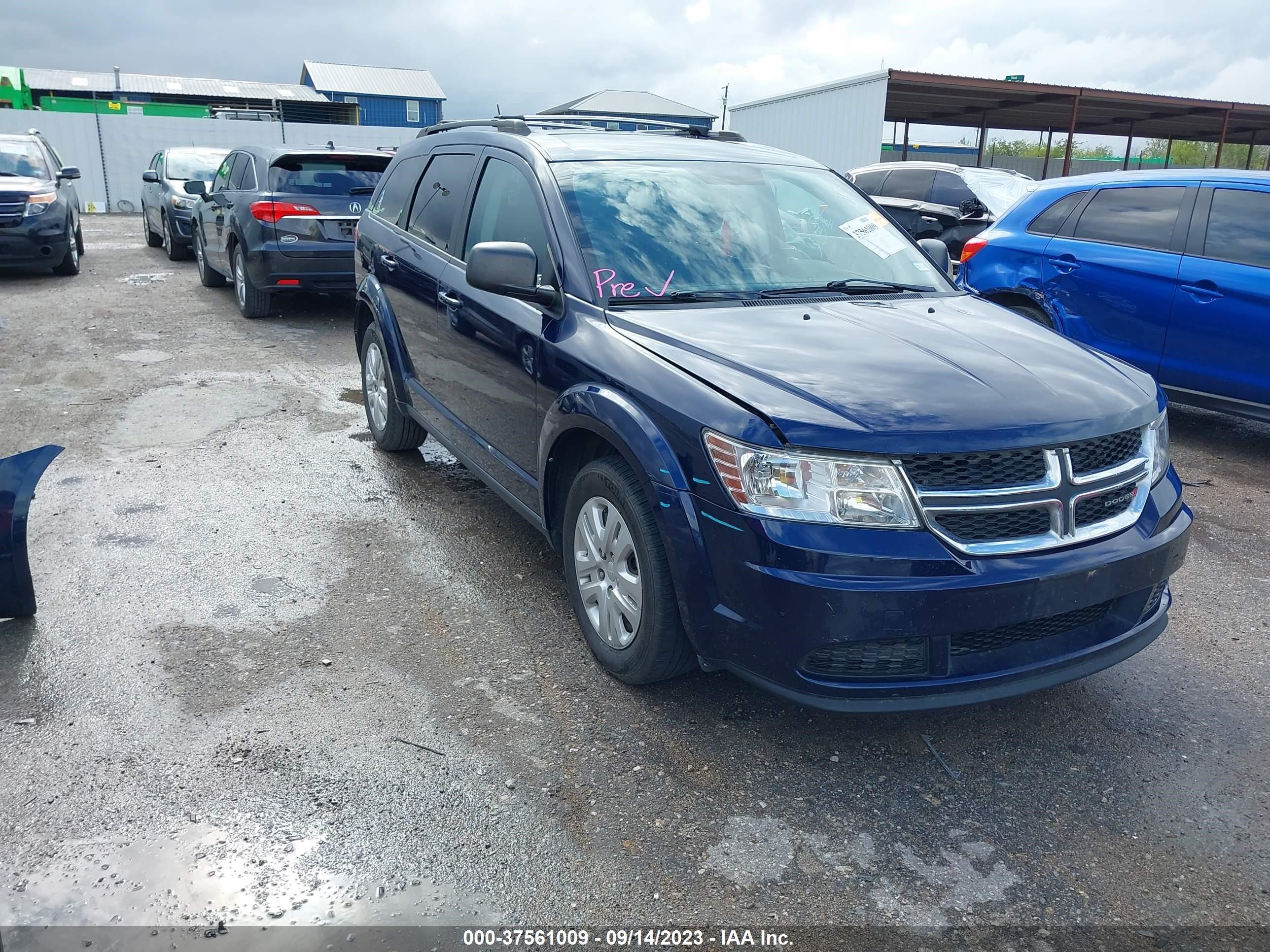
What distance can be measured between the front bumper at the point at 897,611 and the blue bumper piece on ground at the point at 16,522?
2.51 metres

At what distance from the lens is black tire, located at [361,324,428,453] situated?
5.62 m

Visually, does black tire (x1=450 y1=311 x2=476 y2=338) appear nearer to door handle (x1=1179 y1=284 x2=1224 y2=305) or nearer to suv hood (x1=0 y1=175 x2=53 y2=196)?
door handle (x1=1179 y1=284 x2=1224 y2=305)

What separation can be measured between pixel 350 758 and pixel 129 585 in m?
1.76


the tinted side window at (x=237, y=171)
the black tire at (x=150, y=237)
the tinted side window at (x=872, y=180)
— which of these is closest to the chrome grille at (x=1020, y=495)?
the tinted side window at (x=237, y=171)

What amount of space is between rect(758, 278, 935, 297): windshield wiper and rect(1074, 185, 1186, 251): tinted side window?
329cm

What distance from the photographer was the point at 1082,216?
22.7 feet

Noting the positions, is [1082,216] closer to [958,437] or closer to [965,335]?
[965,335]

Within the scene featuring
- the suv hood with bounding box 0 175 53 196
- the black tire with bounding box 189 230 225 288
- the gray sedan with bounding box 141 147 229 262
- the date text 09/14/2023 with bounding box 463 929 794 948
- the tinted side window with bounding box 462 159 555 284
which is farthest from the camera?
the gray sedan with bounding box 141 147 229 262

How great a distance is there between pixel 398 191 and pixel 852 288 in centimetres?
288

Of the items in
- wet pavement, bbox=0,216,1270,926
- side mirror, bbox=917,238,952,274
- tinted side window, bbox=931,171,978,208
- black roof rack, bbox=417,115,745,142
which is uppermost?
black roof rack, bbox=417,115,745,142

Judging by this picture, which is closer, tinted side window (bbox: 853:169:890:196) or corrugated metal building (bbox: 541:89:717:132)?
tinted side window (bbox: 853:169:890:196)

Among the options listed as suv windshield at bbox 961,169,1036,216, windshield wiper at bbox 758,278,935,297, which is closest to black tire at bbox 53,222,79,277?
suv windshield at bbox 961,169,1036,216

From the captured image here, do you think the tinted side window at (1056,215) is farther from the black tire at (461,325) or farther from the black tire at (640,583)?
the black tire at (640,583)

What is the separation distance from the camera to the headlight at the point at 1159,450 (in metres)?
3.15
